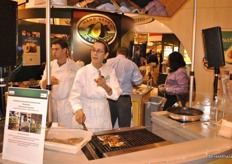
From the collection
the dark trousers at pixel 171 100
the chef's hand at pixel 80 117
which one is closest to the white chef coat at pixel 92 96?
the chef's hand at pixel 80 117

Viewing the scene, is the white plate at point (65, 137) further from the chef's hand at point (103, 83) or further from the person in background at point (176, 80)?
the person in background at point (176, 80)

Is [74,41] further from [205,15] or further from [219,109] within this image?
[219,109]

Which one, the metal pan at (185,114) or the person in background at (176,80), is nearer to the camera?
the metal pan at (185,114)

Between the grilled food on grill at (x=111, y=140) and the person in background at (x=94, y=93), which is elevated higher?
the person in background at (x=94, y=93)

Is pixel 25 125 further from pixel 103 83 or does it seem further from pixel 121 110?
pixel 121 110

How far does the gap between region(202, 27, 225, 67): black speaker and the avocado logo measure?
350cm

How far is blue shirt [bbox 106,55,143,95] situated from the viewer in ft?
13.4

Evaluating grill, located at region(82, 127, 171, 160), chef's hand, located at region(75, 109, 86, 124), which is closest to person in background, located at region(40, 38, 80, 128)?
chef's hand, located at region(75, 109, 86, 124)

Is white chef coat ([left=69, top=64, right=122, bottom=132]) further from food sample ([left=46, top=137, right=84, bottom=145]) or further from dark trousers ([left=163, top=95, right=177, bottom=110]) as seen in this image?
dark trousers ([left=163, top=95, right=177, bottom=110])

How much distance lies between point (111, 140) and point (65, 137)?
287 mm

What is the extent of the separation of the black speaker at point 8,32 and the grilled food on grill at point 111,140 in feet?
2.33

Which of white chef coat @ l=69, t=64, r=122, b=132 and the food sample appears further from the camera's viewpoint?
white chef coat @ l=69, t=64, r=122, b=132

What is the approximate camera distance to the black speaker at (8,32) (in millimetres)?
1332

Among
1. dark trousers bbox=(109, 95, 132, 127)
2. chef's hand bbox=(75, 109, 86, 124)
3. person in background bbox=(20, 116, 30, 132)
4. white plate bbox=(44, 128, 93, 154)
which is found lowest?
dark trousers bbox=(109, 95, 132, 127)
